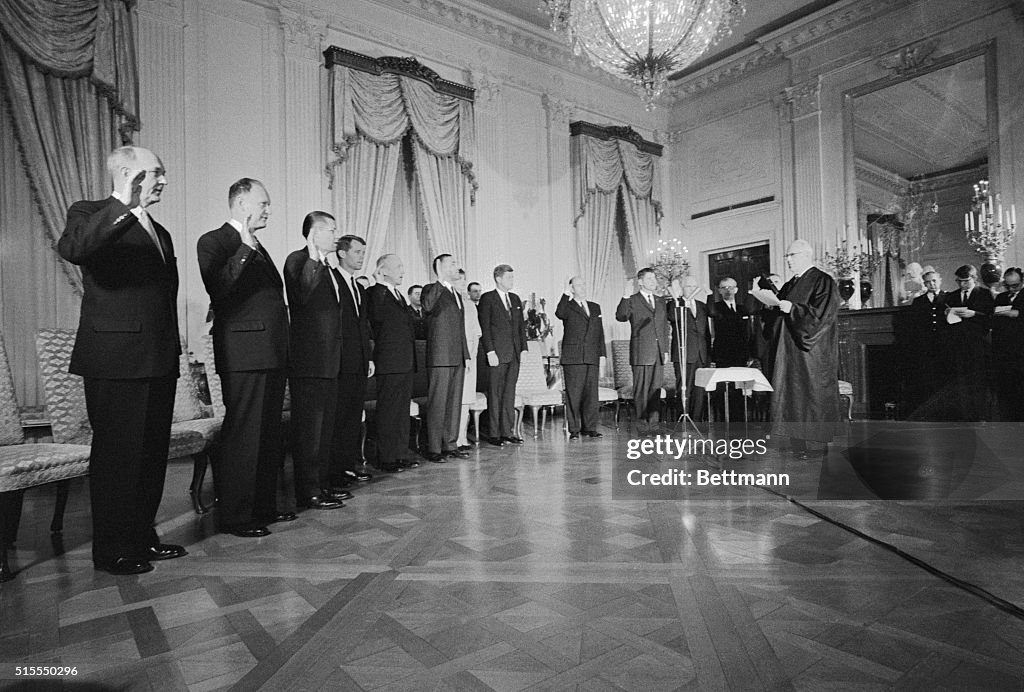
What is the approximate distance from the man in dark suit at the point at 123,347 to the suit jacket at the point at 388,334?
1990 millimetres

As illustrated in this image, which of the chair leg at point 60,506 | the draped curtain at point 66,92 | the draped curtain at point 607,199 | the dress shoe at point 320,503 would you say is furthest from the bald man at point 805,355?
the draped curtain at point 66,92

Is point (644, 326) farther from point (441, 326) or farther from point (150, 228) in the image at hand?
point (150, 228)

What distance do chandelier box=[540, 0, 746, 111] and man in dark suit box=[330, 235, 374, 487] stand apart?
286cm

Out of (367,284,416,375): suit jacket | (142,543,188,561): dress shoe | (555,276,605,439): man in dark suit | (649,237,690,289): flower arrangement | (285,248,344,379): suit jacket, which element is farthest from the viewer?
(649,237,690,289): flower arrangement

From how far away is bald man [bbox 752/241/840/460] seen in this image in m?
4.29

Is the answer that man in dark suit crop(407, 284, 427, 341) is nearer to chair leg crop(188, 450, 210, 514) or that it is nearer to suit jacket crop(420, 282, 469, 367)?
suit jacket crop(420, 282, 469, 367)

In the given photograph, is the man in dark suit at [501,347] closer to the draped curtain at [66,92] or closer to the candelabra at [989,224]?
the draped curtain at [66,92]

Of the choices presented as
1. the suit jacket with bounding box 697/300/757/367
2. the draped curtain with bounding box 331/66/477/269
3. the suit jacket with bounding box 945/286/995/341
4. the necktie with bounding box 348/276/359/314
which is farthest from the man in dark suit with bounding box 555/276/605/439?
the suit jacket with bounding box 945/286/995/341

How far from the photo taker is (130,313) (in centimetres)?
230

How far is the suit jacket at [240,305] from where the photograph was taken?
2.68 m

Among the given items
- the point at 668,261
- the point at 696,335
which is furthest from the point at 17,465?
the point at 668,261

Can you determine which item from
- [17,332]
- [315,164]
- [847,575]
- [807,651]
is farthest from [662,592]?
[315,164]

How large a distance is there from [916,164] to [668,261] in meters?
3.44

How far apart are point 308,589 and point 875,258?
790 cm
